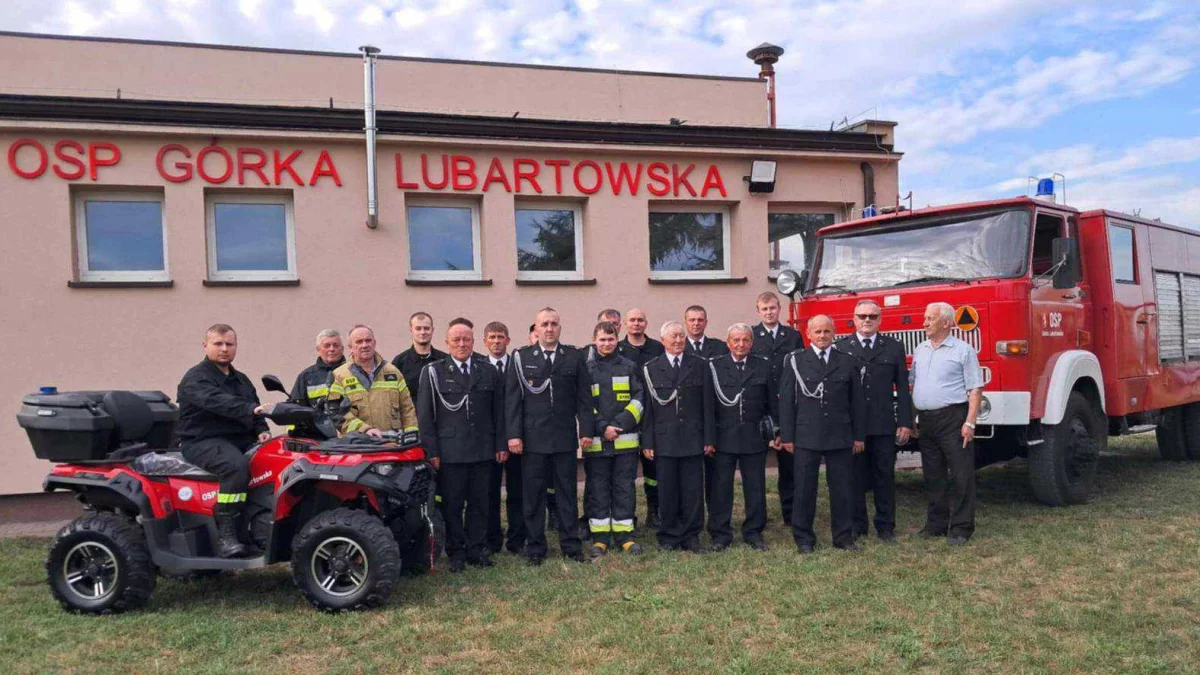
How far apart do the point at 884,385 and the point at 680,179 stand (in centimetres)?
434

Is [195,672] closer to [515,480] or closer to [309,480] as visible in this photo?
[309,480]

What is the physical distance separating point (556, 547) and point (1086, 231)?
565 cm

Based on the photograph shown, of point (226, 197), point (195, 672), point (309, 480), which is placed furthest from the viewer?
point (226, 197)

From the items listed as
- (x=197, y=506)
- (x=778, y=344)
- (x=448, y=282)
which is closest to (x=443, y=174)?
(x=448, y=282)

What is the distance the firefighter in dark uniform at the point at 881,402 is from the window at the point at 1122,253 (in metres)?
2.90

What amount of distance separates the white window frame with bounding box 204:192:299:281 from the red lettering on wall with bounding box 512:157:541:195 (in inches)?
92.7

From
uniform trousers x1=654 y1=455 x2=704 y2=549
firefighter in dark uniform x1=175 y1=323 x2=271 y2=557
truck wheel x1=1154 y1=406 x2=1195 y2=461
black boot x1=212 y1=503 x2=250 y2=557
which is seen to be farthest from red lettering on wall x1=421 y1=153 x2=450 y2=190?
truck wheel x1=1154 y1=406 x2=1195 y2=461

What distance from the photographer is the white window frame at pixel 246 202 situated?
29.9 feet

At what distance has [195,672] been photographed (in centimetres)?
444

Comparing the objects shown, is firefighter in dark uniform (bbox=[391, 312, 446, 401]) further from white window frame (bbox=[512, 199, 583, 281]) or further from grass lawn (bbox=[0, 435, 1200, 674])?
white window frame (bbox=[512, 199, 583, 281])

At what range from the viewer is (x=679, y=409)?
6.75 metres

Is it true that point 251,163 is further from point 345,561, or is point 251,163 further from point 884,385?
point 884,385

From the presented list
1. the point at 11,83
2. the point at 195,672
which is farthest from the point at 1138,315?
the point at 11,83

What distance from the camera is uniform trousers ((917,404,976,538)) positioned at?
6.77 metres
